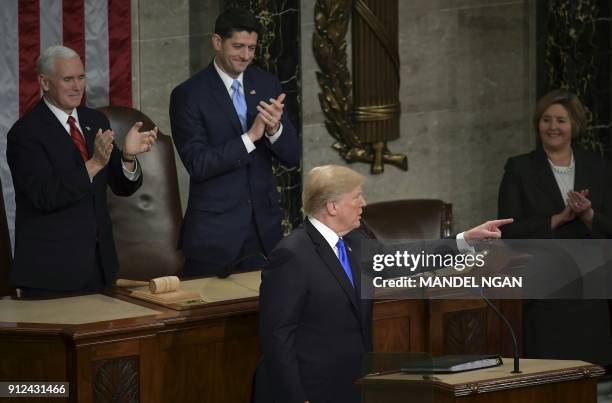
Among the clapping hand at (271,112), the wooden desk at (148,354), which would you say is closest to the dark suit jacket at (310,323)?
the wooden desk at (148,354)

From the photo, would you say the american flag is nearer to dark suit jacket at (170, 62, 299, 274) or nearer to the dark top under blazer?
dark suit jacket at (170, 62, 299, 274)

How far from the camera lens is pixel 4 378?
4793 mm

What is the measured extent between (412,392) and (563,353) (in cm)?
265

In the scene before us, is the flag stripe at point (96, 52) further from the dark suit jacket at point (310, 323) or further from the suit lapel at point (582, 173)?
the dark suit jacket at point (310, 323)

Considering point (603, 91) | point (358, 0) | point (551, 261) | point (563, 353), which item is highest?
point (358, 0)

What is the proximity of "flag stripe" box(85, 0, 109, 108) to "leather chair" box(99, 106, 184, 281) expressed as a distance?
18 centimetres

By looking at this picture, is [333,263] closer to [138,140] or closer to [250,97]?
[138,140]

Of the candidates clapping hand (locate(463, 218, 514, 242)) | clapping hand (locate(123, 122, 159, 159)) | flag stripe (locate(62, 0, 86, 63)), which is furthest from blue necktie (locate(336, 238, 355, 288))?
flag stripe (locate(62, 0, 86, 63))

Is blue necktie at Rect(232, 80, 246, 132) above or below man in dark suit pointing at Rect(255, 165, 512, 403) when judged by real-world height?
above

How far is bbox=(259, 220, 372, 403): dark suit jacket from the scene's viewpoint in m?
4.59

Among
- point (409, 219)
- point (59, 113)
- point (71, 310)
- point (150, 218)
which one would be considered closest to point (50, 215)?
point (59, 113)

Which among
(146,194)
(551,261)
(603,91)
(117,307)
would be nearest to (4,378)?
(117,307)

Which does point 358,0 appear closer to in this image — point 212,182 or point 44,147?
point 212,182

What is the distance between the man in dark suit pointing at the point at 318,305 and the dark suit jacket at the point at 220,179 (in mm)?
1413
